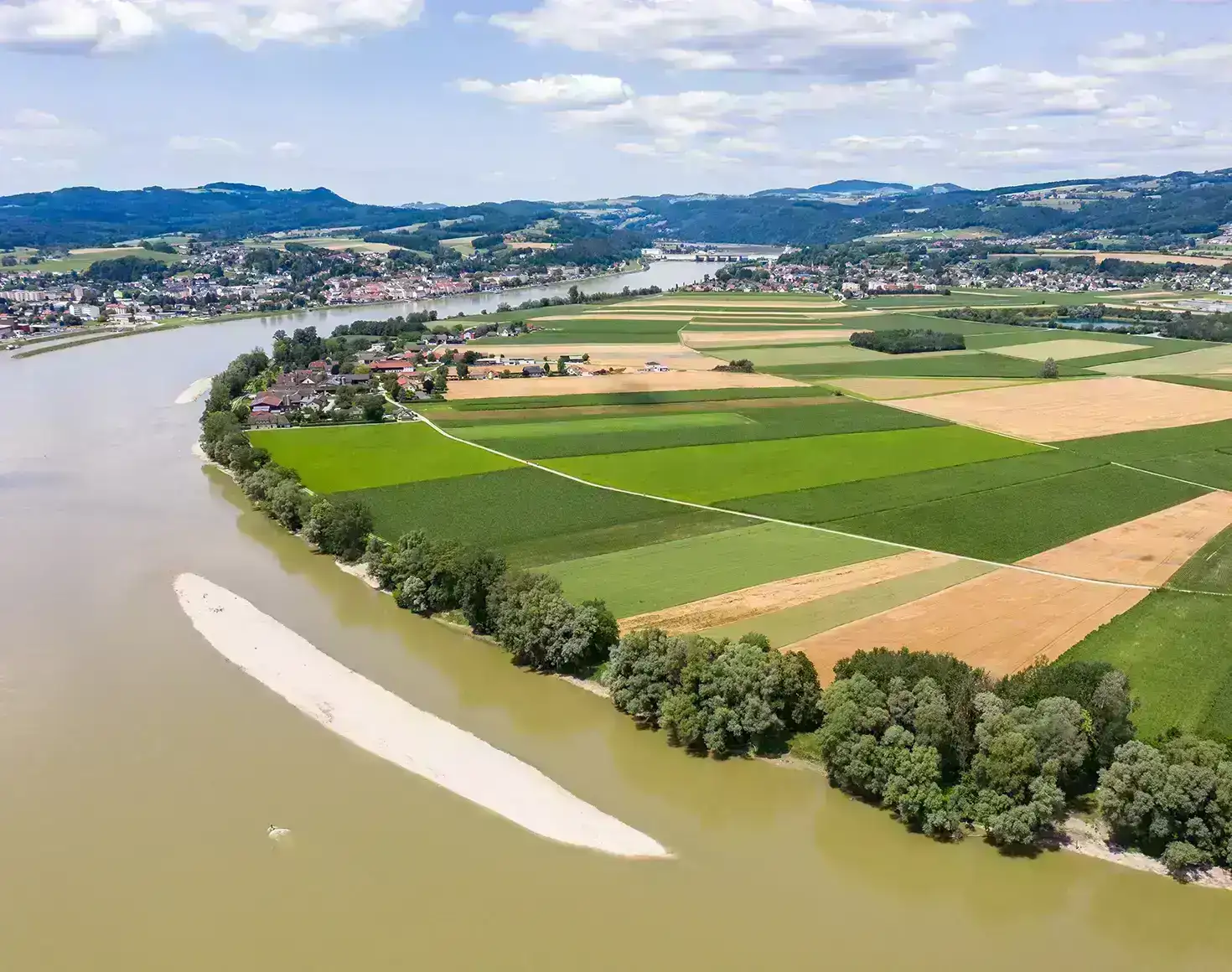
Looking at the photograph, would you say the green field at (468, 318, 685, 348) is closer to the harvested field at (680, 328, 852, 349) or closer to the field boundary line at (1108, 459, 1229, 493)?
the harvested field at (680, 328, 852, 349)

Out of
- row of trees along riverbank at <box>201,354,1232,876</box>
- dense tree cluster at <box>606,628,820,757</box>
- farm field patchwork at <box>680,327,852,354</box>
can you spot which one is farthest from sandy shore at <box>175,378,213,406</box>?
dense tree cluster at <box>606,628,820,757</box>

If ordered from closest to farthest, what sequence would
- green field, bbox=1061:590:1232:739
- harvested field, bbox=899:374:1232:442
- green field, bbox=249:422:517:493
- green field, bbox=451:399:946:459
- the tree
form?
green field, bbox=1061:590:1232:739, the tree, green field, bbox=249:422:517:493, green field, bbox=451:399:946:459, harvested field, bbox=899:374:1232:442

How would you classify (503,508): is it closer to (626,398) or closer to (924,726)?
(924,726)

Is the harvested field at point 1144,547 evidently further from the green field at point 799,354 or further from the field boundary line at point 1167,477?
the green field at point 799,354

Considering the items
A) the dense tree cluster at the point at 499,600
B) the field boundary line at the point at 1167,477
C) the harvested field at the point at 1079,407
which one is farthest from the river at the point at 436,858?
the harvested field at the point at 1079,407

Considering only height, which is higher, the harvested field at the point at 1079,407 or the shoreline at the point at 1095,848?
the harvested field at the point at 1079,407

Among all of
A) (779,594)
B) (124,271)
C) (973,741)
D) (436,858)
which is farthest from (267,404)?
(124,271)
